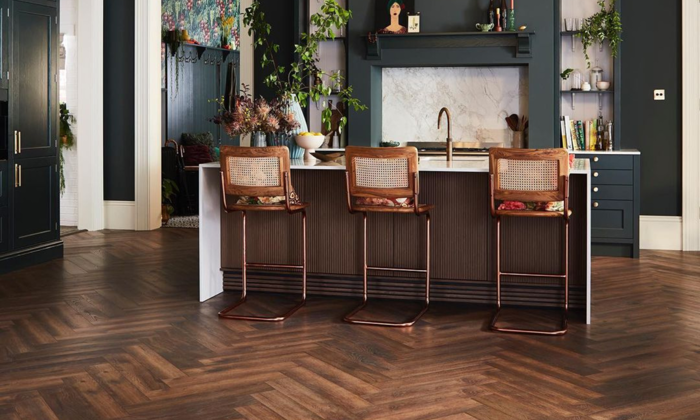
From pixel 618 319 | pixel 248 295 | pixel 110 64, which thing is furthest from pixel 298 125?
pixel 110 64

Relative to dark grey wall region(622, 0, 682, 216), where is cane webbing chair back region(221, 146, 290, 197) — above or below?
below

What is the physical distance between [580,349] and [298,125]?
8.05 ft

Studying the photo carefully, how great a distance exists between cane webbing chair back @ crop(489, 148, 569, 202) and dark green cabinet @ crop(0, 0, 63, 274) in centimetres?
398

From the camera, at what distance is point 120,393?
11.7 feet

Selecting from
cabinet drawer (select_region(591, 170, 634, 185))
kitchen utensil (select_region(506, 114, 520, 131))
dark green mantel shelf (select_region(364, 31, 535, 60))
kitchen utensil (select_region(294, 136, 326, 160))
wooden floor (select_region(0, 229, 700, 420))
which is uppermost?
dark green mantel shelf (select_region(364, 31, 535, 60))

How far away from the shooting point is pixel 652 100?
7.80 m

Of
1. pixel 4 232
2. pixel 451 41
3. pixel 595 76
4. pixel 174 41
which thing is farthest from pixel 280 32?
pixel 4 232

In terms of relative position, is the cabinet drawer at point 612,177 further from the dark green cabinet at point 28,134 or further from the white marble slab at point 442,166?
the dark green cabinet at point 28,134

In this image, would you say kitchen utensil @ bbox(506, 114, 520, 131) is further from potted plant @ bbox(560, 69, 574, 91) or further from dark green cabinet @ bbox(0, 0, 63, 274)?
dark green cabinet @ bbox(0, 0, 63, 274)

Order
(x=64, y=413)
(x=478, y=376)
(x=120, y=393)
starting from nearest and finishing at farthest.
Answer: (x=64, y=413)
(x=120, y=393)
(x=478, y=376)

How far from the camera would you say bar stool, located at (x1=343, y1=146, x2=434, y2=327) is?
4.77 m

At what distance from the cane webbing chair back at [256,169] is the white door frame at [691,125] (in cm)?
448

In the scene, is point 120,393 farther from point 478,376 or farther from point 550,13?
point 550,13

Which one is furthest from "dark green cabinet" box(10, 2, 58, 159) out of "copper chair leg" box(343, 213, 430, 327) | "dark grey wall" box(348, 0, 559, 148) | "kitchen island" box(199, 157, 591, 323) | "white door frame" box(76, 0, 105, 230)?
"copper chair leg" box(343, 213, 430, 327)
